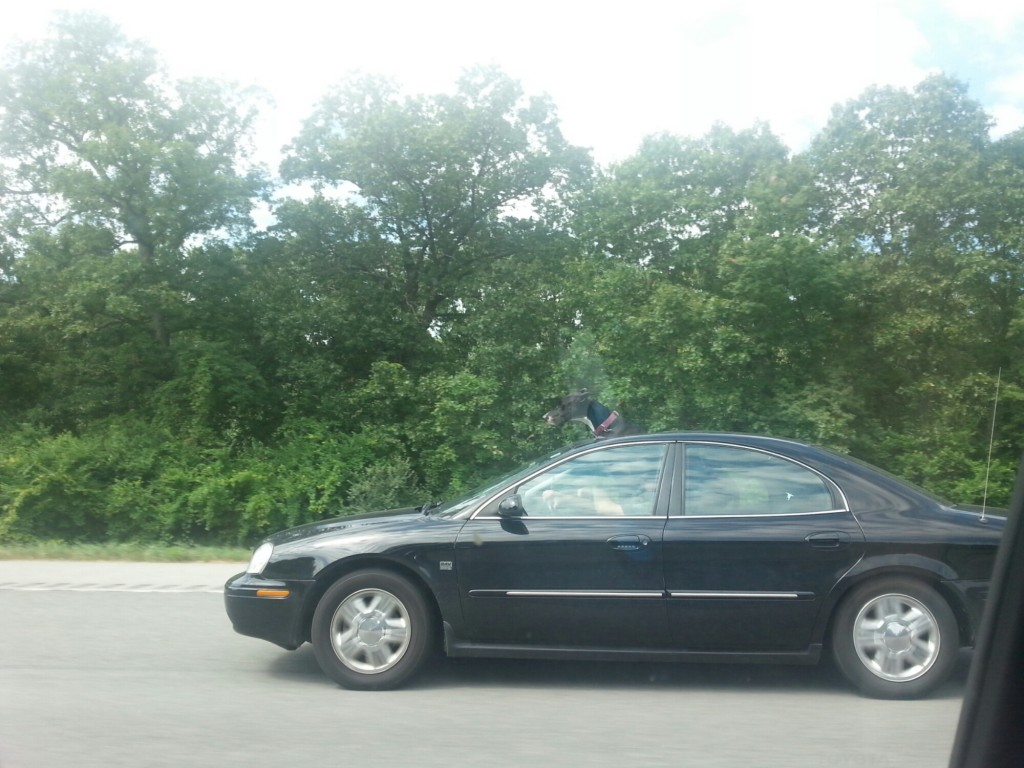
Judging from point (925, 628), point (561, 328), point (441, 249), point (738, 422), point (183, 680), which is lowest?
point (183, 680)

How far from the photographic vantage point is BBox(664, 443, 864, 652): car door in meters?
5.98

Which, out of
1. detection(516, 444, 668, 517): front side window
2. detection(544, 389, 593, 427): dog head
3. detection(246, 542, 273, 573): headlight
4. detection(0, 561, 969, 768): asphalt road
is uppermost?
detection(544, 389, 593, 427): dog head

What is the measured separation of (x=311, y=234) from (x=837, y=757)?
62.4ft

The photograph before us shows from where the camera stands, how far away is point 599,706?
5875mm

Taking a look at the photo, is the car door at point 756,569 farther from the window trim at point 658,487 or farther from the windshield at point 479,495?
the windshield at point 479,495

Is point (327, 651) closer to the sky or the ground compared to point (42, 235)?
closer to the ground

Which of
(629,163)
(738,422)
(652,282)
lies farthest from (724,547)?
(629,163)

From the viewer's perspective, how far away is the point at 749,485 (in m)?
6.38

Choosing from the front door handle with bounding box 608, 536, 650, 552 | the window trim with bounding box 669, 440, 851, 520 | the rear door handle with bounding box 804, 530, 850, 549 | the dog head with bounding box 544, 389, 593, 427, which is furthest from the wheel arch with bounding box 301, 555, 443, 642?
the dog head with bounding box 544, 389, 593, 427

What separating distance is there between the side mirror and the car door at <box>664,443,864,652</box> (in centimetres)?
92

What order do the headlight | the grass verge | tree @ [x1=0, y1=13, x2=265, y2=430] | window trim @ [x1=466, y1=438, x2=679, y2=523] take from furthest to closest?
tree @ [x1=0, y1=13, x2=265, y2=430]
the grass verge
the headlight
window trim @ [x1=466, y1=438, x2=679, y2=523]

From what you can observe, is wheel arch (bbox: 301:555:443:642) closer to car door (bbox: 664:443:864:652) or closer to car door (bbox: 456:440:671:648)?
car door (bbox: 456:440:671:648)

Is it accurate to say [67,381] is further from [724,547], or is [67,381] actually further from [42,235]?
[724,547]

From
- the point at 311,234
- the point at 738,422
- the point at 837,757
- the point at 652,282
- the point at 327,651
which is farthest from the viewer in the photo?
the point at 311,234
